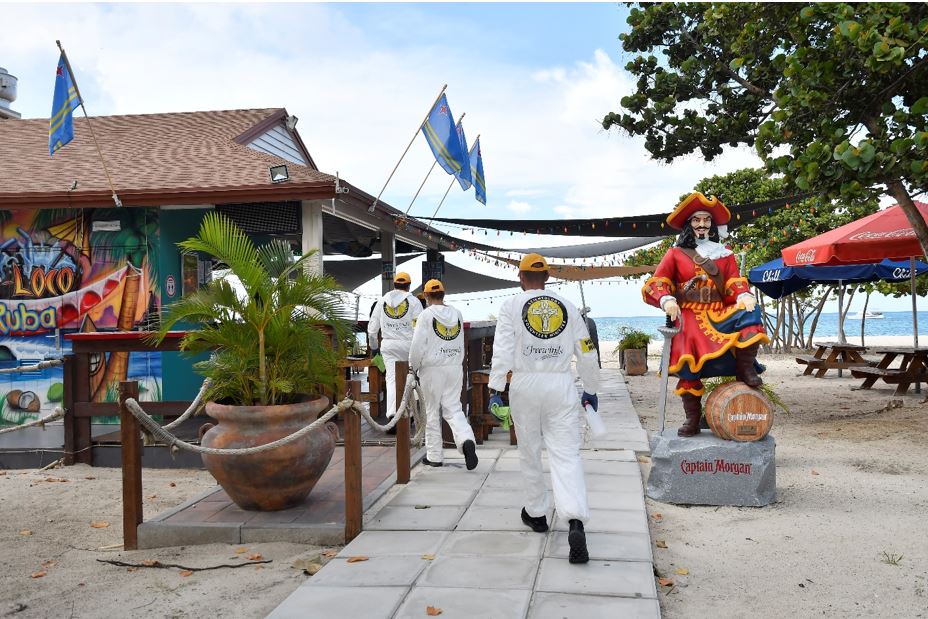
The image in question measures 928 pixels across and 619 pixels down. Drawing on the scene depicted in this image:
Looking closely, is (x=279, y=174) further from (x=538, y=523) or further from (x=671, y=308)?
(x=538, y=523)

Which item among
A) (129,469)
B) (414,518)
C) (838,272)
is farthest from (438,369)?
(838,272)

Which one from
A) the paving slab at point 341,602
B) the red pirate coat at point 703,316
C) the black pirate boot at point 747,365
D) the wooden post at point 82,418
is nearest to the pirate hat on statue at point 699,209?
the red pirate coat at point 703,316

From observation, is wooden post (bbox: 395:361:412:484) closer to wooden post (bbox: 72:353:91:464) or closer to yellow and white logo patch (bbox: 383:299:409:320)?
yellow and white logo patch (bbox: 383:299:409:320)

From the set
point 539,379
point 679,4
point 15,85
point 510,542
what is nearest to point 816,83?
point 679,4

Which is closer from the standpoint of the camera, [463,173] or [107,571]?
[107,571]

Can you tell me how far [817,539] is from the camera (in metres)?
4.67

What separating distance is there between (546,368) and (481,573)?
3.94ft

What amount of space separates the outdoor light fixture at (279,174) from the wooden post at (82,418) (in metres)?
2.79

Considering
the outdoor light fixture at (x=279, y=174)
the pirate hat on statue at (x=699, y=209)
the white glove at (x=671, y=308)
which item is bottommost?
the white glove at (x=671, y=308)

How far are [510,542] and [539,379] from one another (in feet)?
3.17

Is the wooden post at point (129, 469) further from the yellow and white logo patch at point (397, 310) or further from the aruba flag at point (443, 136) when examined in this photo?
the aruba flag at point (443, 136)

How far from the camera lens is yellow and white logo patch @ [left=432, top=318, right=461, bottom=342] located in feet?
21.3

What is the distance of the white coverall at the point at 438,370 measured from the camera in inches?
256

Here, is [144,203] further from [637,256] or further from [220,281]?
[637,256]
